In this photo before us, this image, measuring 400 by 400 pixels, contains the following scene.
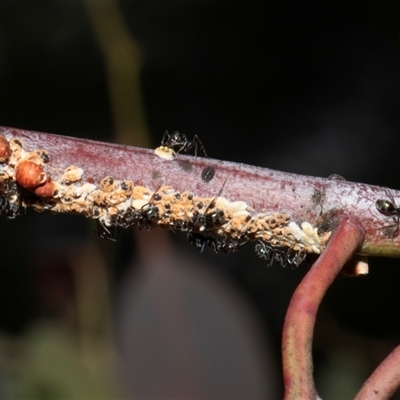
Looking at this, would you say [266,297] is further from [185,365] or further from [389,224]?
[389,224]

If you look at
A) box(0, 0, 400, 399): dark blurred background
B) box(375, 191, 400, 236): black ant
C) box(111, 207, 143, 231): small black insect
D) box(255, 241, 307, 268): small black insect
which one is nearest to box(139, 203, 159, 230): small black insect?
Result: box(111, 207, 143, 231): small black insect

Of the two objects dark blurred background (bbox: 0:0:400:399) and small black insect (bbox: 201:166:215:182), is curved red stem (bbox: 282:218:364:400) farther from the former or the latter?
dark blurred background (bbox: 0:0:400:399)

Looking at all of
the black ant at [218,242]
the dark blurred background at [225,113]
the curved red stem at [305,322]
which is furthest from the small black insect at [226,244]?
the dark blurred background at [225,113]

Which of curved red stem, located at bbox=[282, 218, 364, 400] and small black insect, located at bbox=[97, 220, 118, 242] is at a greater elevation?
small black insect, located at bbox=[97, 220, 118, 242]

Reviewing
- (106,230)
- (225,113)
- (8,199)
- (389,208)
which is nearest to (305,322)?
(389,208)

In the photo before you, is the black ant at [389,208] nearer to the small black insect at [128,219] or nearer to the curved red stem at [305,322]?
the curved red stem at [305,322]

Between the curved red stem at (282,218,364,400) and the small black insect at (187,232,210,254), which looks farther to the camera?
the small black insect at (187,232,210,254)

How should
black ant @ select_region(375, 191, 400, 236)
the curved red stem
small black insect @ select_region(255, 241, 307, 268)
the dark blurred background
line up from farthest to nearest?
the dark blurred background < small black insect @ select_region(255, 241, 307, 268) < black ant @ select_region(375, 191, 400, 236) < the curved red stem
